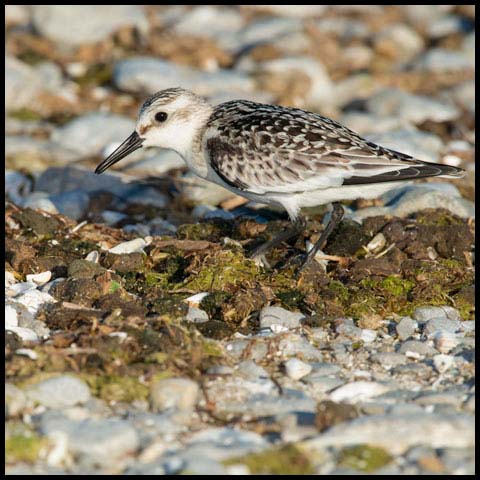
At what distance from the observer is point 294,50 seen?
51.1ft

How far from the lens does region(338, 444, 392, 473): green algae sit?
529cm

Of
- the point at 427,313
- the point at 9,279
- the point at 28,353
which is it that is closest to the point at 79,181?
the point at 9,279

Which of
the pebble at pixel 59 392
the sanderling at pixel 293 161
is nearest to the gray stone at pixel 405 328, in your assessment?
the sanderling at pixel 293 161

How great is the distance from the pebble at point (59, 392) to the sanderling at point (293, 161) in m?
2.77

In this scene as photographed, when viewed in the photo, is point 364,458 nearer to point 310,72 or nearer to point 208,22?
point 310,72

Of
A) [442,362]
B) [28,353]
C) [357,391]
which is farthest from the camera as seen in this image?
[442,362]

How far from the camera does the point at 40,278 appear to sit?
7.85 m

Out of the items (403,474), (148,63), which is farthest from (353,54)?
(403,474)

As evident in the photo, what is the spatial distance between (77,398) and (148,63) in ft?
30.2

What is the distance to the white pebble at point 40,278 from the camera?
7.83 m

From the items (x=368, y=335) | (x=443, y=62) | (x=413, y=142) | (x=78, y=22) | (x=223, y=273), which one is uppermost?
(x=78, y=22)

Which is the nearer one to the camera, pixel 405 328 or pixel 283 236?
pixel 405 328

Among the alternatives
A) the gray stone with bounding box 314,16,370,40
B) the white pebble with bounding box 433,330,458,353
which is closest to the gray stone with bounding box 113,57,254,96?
the gray stone with bounding box 314,16,370,40

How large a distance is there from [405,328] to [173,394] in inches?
82.4
